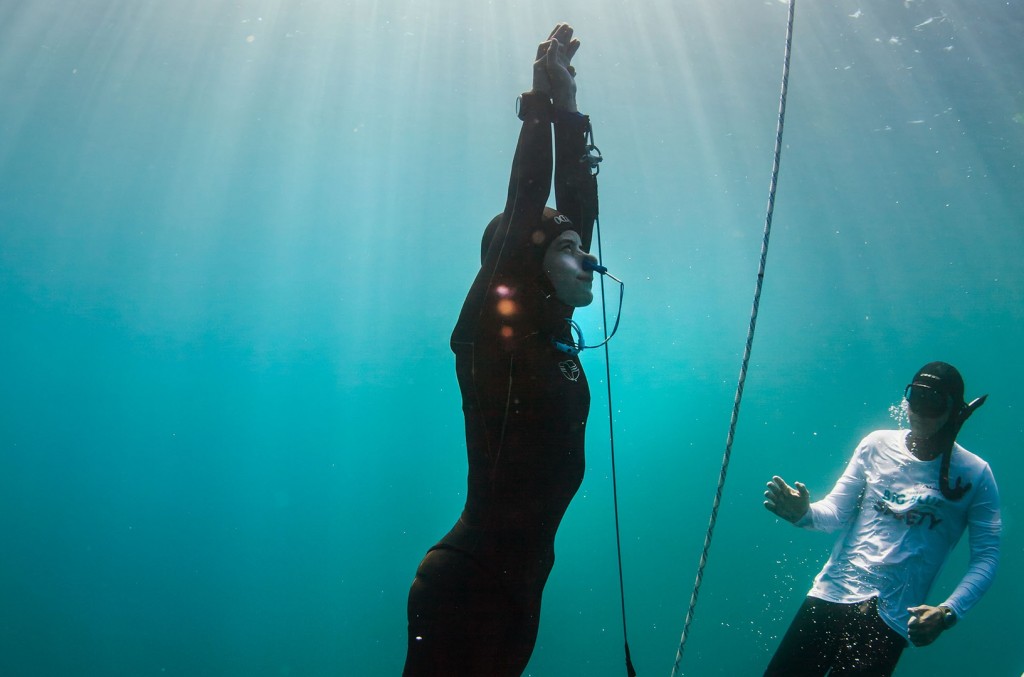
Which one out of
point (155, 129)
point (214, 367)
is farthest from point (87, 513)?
point (155, 129)

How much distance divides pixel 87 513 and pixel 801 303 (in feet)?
93.6

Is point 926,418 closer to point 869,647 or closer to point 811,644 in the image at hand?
point 869,647

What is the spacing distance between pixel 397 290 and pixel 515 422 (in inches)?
842

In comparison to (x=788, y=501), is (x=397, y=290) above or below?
above

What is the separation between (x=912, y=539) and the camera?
2383 millimetres

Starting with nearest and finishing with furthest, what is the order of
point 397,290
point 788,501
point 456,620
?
point 456,620 < point 788,501 < point 397,290

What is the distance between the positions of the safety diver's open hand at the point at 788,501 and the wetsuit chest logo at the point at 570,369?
154cm

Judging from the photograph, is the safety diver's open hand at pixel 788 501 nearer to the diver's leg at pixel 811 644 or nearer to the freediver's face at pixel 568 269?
the diver's leg at pixel 811 644

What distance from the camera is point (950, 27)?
9109 mm

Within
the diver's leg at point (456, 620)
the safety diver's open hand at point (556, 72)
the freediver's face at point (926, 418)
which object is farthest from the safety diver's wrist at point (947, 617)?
the safety diver's open hand at point (556, 72)

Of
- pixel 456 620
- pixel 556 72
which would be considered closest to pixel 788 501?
pixel 456 620

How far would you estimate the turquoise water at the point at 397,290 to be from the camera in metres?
10.8

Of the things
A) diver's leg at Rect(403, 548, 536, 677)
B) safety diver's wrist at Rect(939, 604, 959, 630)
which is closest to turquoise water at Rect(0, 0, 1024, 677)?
safety diver's wrist at Rect(939, 604, 959, 630)

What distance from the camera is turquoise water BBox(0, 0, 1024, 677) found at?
10773mm
